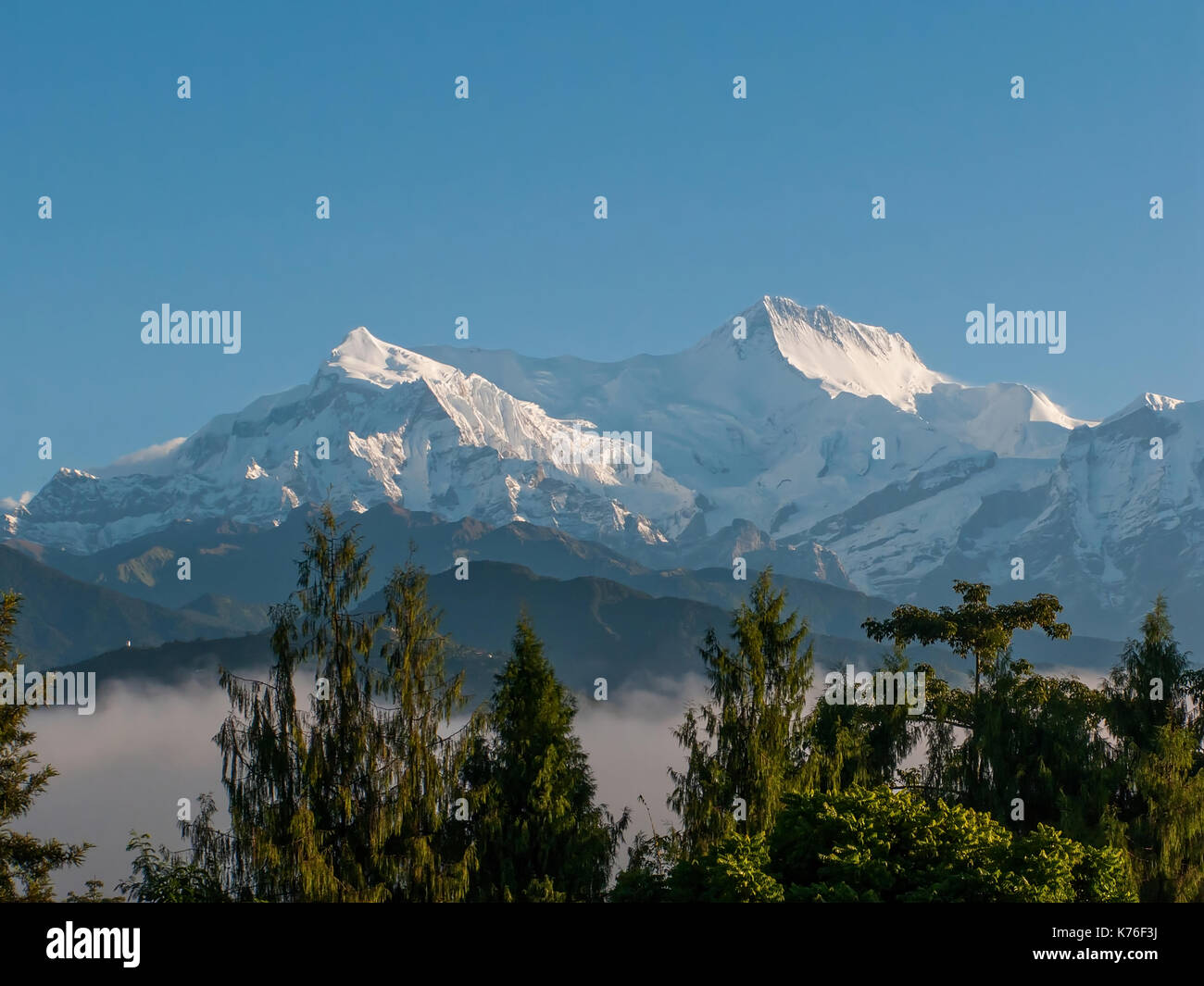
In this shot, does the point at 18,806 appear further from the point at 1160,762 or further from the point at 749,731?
the point at 1160,762

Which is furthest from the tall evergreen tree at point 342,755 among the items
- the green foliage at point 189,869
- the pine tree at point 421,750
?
the green foliage at point 189,869

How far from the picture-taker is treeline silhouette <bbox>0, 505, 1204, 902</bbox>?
33656mm

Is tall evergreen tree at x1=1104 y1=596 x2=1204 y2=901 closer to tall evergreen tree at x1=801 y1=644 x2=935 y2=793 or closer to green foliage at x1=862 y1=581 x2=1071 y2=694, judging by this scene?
green foliage at x1=862 y1=581 x2=1071 y2=694

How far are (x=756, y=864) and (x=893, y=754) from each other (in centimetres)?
1934

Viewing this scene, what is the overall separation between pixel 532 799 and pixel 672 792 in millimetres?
4445

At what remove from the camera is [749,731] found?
40719 millimetres

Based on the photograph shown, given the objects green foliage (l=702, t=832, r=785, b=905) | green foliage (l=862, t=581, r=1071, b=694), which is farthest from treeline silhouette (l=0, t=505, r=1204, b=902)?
green foliage (l=862, t=581, r=1071, b=694)

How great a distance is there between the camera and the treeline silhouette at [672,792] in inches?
1325

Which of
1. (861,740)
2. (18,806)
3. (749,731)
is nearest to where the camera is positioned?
(18,806)

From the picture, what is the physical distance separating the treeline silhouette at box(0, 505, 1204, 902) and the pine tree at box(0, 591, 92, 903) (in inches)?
2.9

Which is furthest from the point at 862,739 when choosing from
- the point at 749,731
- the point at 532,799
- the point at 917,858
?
the point at 917,858

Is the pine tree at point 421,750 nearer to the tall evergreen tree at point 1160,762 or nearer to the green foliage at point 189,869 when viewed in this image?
the green foliage at point 189,869
